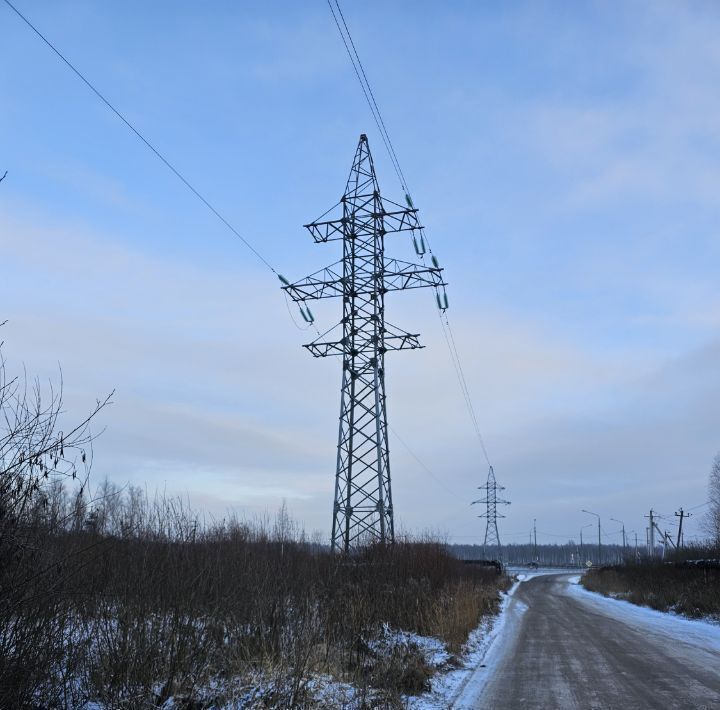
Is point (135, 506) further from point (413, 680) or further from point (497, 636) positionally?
point (497, 636)

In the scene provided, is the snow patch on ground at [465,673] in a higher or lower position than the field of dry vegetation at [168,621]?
lower

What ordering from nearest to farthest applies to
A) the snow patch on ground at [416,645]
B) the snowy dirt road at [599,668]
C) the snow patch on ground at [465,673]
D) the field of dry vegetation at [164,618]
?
the field of dry vegetation at [164,618], the snow patch on ground at [465,673], the snowy dirt road at [599,668], the snow patch on ground at [416,645]

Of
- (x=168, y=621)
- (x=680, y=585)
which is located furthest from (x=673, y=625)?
(x=168, y=621)

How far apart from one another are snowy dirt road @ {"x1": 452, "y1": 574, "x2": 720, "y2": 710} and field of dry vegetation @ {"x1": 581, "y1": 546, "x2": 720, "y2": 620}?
2.97 metres

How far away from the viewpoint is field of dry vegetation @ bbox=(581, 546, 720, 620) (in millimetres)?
24172

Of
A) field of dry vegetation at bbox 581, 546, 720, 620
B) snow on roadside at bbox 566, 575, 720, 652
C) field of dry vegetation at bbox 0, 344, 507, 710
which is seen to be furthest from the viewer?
field of dry vegetation at bbox 581, 546, 720, 620

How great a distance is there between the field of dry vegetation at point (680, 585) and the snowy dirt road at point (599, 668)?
117 inches

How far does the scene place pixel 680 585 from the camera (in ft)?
92.3

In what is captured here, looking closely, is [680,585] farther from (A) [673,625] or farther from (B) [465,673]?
(B) [465,673]

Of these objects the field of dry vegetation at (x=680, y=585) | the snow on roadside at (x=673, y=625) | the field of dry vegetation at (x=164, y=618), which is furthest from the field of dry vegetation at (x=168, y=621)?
the field of dry vegetation at (x=680, y=585)

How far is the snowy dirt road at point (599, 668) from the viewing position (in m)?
9.36

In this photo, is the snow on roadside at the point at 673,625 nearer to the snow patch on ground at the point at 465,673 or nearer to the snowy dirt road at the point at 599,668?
the snowy dirt road at the point at 599,668

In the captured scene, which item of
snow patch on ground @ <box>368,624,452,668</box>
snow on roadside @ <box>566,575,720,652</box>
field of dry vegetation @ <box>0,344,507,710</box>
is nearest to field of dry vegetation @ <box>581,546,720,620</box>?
snow on roadside @ <box>566,575,720,652</box>

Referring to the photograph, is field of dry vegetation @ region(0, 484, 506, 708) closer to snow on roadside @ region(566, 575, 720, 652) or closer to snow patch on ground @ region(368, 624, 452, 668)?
snow patch on ground @ region(368, 624, 452, 668)
